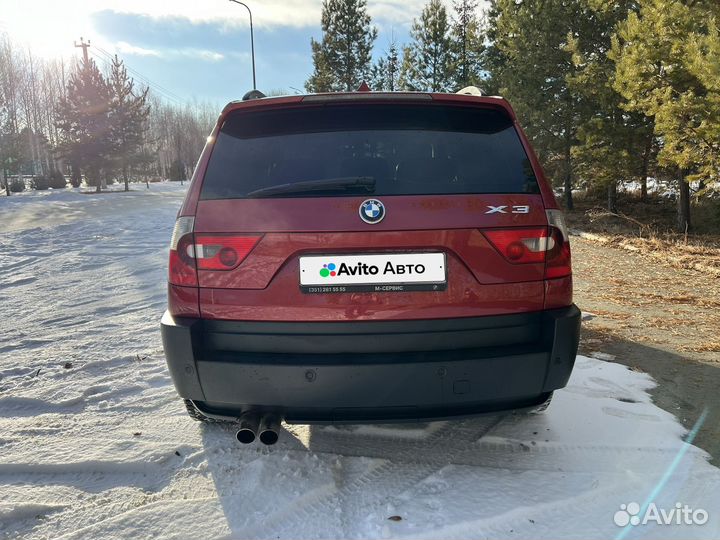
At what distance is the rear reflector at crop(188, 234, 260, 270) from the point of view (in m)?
2.13

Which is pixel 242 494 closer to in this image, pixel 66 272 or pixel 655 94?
pixel 66 272

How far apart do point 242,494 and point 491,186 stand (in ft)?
6.11

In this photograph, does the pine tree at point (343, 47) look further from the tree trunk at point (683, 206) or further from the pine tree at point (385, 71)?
the tree trunk at point (683, 206)

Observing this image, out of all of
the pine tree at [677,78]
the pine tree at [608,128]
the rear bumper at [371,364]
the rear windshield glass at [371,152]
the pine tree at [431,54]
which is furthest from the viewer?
the pine tree at [431,54]

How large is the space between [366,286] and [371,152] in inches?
25.0

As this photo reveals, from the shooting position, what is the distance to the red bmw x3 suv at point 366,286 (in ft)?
6.91

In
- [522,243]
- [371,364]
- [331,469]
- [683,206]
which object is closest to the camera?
[371,364]

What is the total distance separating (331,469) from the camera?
2.51 metres

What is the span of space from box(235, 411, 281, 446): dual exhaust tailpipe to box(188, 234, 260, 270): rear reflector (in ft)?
2.29

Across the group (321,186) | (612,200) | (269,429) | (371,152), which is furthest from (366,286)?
(612,200)

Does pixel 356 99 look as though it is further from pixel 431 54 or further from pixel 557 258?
pixel 431 54

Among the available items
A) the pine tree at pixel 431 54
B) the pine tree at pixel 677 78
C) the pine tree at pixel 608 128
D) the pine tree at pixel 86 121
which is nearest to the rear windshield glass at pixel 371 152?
the pine tree at pixel 677 78

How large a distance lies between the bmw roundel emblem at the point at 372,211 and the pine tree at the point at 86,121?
119 feet

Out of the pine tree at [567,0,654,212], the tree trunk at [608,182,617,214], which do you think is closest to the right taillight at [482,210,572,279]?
the pine tree at [567,0,654,212]
